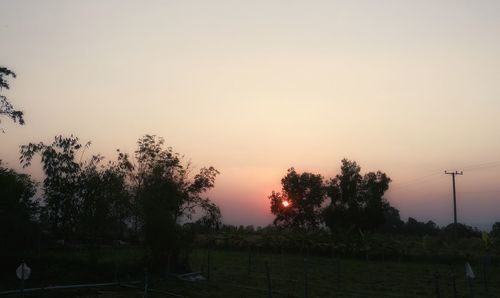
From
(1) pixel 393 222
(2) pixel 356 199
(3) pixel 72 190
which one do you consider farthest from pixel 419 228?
(3) pixel 72 190

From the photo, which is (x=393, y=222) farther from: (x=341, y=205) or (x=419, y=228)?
(x=341, y=205)

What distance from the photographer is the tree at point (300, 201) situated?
232 feet

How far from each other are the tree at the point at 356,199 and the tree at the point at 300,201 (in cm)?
592

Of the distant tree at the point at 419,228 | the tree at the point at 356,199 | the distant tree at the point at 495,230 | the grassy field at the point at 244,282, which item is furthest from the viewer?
the distant tree at the point at 419,228

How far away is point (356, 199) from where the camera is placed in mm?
62438

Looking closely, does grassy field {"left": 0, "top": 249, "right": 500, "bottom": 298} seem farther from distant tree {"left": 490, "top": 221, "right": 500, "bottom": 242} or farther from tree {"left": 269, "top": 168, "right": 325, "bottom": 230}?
tree {"left": 269, "top": 168, "right": 325, "bottom": 230}

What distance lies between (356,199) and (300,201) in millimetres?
10893

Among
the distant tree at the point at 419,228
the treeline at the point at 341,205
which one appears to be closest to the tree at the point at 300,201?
the treeline at the point at 341,205

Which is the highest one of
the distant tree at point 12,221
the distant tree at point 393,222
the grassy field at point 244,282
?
the distant tree at point 393,222

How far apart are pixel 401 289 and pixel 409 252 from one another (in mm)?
18701

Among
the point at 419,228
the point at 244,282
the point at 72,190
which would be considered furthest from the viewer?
the point at 419,228

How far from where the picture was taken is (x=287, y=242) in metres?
45.8

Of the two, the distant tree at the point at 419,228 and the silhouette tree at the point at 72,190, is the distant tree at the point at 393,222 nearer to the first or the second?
the distant tree at the point at 419,228

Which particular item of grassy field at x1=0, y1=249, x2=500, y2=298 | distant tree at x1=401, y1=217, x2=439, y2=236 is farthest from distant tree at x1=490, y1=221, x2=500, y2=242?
grassy field at x1=0, y1=249, x2=500, y2=298
